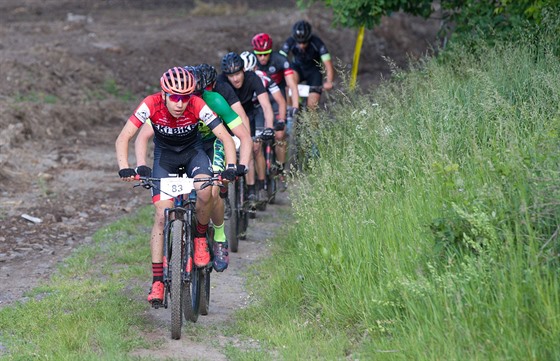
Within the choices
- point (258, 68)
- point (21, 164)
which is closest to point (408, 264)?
point (258, 68)

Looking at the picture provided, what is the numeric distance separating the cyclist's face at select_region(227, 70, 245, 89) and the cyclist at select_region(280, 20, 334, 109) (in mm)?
3353

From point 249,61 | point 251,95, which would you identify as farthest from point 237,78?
point 249,61

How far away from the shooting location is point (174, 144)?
8.80 meters

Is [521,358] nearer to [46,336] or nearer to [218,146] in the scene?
[46,336]

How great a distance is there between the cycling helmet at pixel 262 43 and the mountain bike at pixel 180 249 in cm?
573

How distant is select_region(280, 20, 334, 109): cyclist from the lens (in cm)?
1555

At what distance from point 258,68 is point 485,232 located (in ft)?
24.5

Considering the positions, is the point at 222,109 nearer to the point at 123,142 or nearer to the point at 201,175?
the point at 201,175

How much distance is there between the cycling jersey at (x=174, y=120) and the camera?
844cm

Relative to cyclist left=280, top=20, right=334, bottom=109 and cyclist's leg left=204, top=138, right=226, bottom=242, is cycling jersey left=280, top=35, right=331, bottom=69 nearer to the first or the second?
cyclist left=280, top=20, right=334, bottom=109

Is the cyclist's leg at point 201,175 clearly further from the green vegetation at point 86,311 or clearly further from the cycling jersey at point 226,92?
the cycling jersey at point 226,92

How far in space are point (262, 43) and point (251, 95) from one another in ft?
5.32

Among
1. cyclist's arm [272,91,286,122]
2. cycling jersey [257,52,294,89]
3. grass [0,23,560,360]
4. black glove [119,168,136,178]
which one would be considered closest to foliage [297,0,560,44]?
cycling jersey [257,52,294,89]

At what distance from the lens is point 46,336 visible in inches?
304
